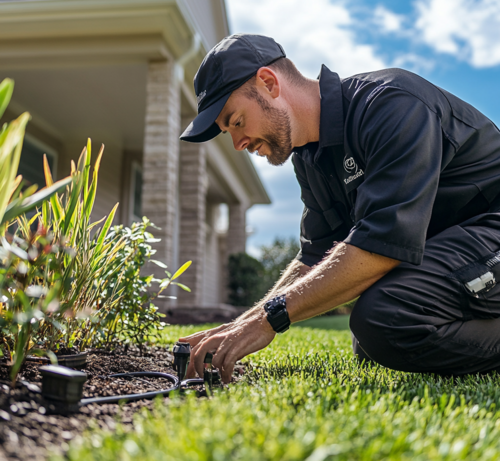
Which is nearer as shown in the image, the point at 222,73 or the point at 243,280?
the point at 222,73

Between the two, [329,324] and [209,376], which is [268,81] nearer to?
[209,376]

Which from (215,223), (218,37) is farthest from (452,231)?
(215,223)

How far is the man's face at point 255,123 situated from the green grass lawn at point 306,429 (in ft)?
4.13

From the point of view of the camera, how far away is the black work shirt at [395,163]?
5.65 feet

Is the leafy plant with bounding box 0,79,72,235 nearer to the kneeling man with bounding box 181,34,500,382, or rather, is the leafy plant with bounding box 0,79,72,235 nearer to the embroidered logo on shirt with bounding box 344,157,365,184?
the kneeling man with bounding box 181,34,500,382

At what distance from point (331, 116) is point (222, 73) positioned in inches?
22.3

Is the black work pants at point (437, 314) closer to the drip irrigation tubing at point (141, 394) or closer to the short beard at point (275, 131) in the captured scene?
the drip irrigation tubing at point (141, 394)

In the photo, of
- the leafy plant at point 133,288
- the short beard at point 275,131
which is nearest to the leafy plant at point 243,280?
the leafy plant at point 133,288

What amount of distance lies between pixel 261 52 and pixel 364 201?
39.5 inches

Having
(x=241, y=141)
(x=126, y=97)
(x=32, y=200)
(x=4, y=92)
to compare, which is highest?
(x=126, y=97)

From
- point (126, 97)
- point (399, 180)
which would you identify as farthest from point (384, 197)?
point (126, 97)

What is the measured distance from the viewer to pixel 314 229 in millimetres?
2771

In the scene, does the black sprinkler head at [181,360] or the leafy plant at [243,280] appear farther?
the leafy plant at [243,280]

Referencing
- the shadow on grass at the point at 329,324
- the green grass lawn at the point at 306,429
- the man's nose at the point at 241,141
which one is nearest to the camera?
the green grass lawn at the point at 306,429
